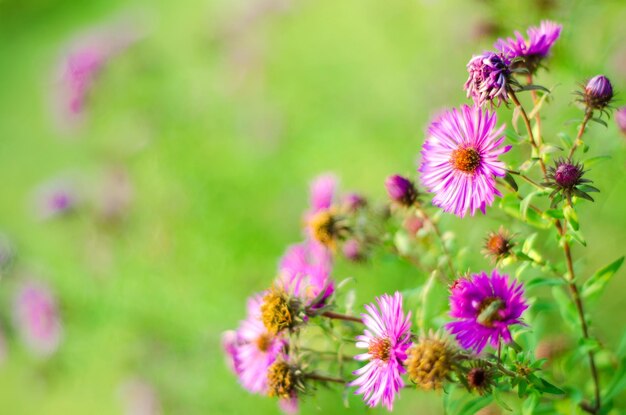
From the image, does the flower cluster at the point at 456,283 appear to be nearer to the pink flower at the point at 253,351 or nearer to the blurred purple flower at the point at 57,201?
the pink flower at the point at 253,351

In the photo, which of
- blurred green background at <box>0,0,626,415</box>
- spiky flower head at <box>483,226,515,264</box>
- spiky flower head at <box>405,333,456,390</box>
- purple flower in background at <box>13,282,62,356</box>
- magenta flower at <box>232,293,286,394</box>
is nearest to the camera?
spiky flower head at <box>405,333,456,390</box>

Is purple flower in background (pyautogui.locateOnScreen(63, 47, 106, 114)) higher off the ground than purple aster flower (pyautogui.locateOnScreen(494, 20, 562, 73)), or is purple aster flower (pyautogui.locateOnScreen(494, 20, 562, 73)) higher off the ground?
purple flower in background (pyautogui.locateOnScreen(63, 47, 106, 114))

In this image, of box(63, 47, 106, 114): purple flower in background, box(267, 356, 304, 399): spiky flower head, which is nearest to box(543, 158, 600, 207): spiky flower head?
box(267, 356, 304, 399): spiky flower head

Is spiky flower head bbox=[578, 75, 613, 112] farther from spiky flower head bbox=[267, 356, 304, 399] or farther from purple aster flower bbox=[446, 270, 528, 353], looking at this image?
spiky flower head bbox=[267, 356, 304, 399]

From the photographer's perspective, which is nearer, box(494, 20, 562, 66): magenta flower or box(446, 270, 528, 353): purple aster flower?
box(446, 270, 528, 353): purple aster flower

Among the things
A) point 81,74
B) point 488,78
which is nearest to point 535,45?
point 488,78

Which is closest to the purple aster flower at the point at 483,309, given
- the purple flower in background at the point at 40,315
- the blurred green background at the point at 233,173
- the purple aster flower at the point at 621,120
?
the purple aster flower at the point at 621,120

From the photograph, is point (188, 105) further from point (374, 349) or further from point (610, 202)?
point (374, 349)

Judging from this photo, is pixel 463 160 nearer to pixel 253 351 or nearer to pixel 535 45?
pixel 535 45
